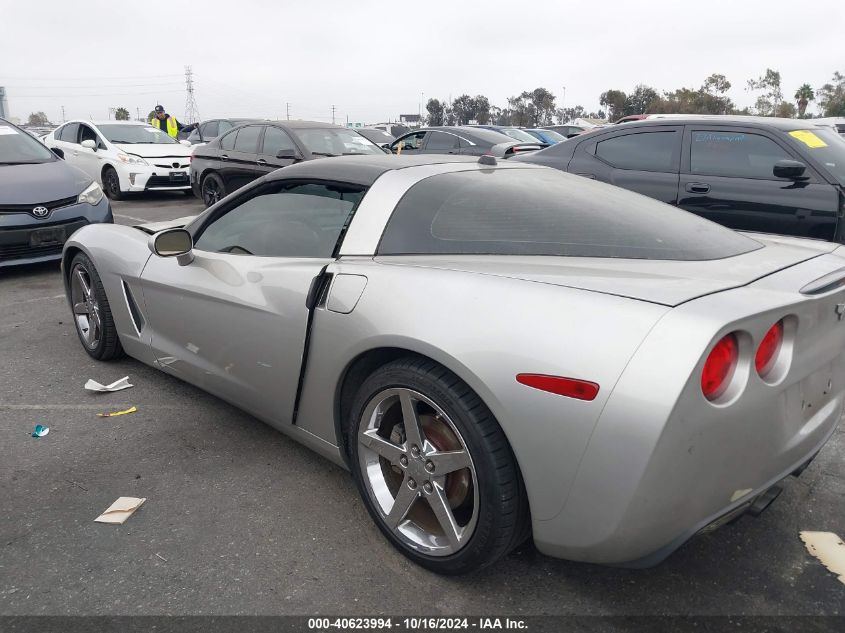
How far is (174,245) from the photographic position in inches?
121

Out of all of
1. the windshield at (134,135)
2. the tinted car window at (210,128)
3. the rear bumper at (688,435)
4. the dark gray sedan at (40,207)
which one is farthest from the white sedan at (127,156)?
the rear bumper at (688,435)

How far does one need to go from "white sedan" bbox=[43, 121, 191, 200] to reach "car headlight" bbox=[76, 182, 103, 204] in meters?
4.72

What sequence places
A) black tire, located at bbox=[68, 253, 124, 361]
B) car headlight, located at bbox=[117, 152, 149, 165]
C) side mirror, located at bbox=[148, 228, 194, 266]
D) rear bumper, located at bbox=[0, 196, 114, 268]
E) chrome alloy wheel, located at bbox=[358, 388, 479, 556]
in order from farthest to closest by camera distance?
car headlight, located at bbox=[117, 152, 149, 165] → rear bumper, located at bbox=[0, 196, 114, 268] → black tire, located at bbox=[68, 253, 124, 361] → side mirror, located at bbox=[148, 228, 194, 266] → chrome alloy wheel, located at bbox=[358, 388, 479, 556]

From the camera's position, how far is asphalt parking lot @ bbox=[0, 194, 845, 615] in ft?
6.88

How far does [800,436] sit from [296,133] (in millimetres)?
8343

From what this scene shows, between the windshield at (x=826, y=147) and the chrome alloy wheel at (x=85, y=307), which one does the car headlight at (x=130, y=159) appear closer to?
the chrome alloy wheel at (x=85, y=307)

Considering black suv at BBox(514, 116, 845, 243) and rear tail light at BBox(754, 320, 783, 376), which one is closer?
rear tail light at BBox(754, 320, 783, 376)

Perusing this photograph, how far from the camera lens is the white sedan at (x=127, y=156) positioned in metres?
11.5

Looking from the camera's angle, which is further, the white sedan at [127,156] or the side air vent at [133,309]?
the white sedan at [127,156]

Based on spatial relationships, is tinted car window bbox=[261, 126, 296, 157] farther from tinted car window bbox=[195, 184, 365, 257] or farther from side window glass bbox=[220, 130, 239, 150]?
tinted car window bbox=[195, 184, 365, 257]

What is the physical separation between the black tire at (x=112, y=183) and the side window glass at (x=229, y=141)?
8.34 feet

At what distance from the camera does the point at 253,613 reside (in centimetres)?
204

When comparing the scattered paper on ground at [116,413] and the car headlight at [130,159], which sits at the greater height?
the car headlight at [130,159]

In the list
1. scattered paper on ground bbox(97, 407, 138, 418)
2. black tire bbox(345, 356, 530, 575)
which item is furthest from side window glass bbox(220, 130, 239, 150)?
black tire bbox(345, 356, 530, 575)
